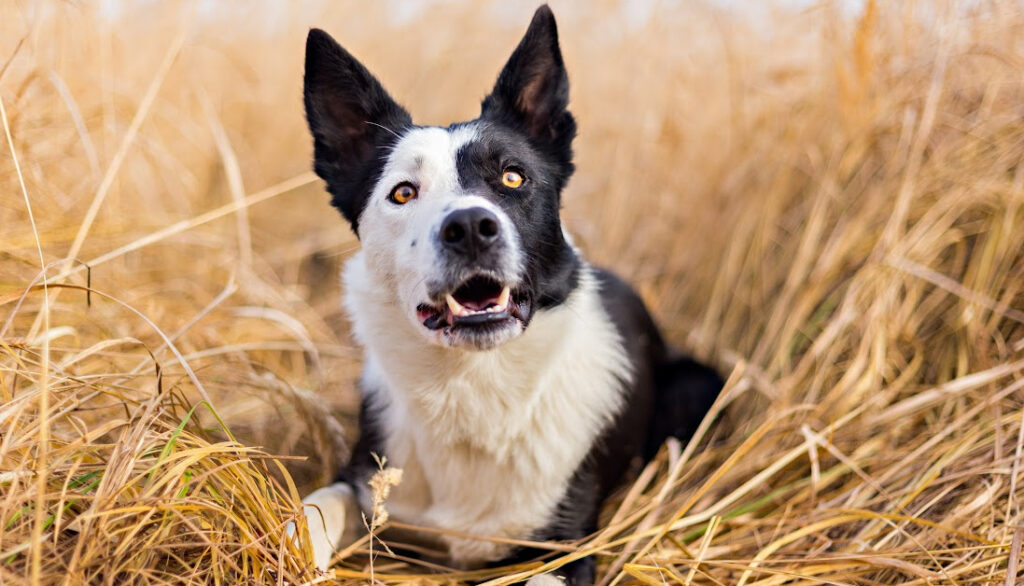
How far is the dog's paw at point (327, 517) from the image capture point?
6.72 ft

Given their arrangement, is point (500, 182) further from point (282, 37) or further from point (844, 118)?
point (282, 37)

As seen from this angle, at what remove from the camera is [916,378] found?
2.87 m

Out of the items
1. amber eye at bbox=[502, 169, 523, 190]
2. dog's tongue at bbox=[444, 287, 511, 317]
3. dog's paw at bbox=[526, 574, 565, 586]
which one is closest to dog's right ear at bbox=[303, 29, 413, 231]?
amber eye at bbox=[502, 169, 523, 190]

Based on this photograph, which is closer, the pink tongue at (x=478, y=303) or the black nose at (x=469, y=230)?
the black nose at (x=469, y=230)

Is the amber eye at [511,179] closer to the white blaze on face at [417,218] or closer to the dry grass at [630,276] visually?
the white blaze on face at [417,218]

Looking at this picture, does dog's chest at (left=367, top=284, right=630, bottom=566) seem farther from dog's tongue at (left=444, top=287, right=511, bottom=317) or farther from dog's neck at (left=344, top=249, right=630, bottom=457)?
dog's tongue at (left=444, top=287, right=511, bottom=317)

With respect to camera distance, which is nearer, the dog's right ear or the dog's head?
the dog's head

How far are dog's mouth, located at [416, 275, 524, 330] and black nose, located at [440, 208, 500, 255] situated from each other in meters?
0.11

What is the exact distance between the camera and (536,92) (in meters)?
2.32

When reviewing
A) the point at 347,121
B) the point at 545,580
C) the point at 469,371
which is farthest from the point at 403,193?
the point at 545,580

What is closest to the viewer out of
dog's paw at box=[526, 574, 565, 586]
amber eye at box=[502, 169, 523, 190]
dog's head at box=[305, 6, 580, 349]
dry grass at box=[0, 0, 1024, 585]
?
dry grass at box=[0, 0, 1024, 585]

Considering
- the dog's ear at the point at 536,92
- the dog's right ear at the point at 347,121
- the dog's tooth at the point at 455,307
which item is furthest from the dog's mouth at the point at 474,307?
the dog's ear at the point at 536,92

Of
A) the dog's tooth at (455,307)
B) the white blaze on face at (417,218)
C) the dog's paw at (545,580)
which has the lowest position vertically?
the dog's paw at (545,580)

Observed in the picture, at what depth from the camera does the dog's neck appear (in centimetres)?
215
